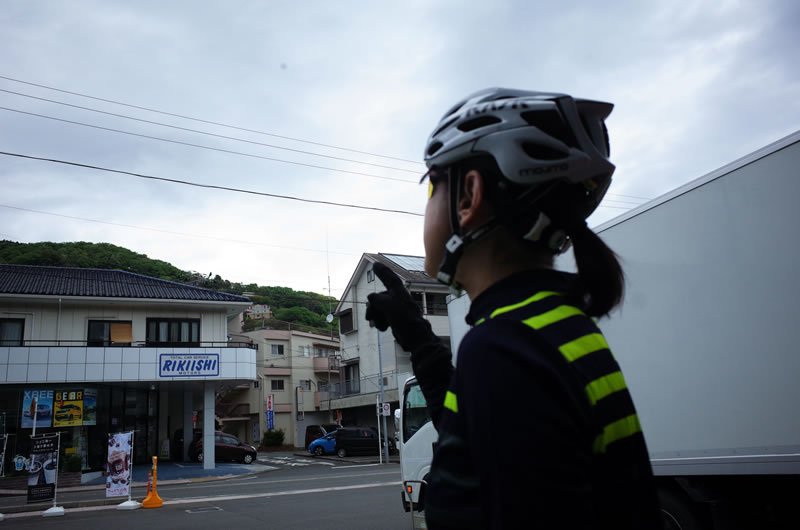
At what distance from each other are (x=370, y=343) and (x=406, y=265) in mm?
5960

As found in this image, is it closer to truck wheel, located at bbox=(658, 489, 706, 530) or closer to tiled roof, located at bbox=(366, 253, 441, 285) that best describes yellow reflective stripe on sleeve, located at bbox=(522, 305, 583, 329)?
truck wheel, located at bbox=(658, 489, 706, 530)

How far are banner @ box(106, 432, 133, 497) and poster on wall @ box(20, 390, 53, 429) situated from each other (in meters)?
11.2

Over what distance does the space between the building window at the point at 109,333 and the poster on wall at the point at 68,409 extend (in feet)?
8.57

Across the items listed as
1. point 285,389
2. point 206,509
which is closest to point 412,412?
point 206,509

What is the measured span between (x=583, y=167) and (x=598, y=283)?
10.2 inches

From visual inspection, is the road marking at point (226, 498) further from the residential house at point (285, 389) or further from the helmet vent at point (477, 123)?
the residential house at point (285, 389)

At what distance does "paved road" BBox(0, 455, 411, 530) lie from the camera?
402 inches

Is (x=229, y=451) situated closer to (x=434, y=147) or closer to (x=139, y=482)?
(x=139, y=482)

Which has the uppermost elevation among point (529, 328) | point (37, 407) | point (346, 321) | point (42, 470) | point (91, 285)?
point (91, 285)

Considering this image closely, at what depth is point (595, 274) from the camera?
1256mm

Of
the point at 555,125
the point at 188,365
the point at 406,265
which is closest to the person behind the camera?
the point at 555,125

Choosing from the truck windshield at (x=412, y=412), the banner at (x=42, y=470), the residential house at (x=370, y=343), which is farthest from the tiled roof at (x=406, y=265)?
the truck windshield at (x=412, y=412)

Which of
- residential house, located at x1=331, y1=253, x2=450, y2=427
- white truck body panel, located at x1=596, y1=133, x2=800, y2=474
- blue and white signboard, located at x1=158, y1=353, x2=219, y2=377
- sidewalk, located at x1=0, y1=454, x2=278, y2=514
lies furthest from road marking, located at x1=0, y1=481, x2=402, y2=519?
residential house, located at x1=331, y1=253, x2=450, y2=427

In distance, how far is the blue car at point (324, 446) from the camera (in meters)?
34.5
